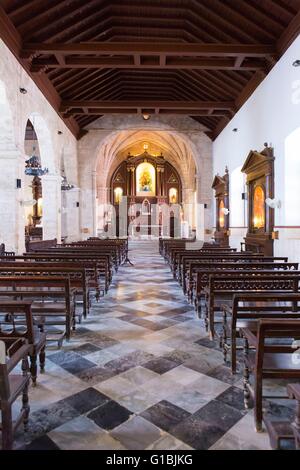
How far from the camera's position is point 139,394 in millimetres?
2857

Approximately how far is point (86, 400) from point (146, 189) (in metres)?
27.2

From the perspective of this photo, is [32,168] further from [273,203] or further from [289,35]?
[289,35]

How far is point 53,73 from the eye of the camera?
10703 millimetres

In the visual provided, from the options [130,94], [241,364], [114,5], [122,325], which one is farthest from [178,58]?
[241,364]

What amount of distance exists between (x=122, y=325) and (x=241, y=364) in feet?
6.20

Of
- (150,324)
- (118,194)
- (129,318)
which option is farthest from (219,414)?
(118,194)

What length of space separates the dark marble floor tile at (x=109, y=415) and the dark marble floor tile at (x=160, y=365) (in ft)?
2.42

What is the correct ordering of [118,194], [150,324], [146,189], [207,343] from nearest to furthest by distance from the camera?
1. [207,343]
2. [150,324]
3. [118,194]
4. [146,189]

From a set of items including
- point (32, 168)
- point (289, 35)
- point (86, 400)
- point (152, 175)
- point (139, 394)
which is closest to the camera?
point (86, 400)

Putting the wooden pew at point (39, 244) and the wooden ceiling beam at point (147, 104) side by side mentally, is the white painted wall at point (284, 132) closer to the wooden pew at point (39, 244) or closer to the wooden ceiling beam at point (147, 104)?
the wooden ceiling beam at point (147, 104)

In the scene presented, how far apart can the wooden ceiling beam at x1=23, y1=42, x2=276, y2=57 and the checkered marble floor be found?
22.6 ft

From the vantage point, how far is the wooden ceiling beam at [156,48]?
8.30m
